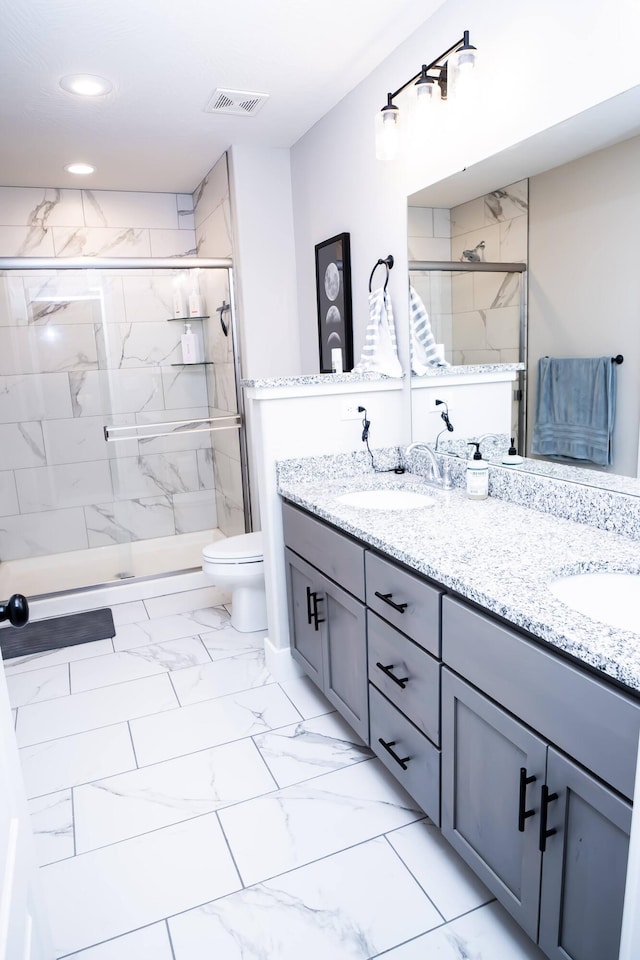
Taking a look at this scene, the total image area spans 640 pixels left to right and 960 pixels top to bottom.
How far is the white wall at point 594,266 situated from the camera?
1578mm

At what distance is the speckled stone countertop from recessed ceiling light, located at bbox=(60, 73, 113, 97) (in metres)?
1.78

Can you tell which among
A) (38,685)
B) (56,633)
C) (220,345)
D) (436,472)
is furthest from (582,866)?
(220,345)

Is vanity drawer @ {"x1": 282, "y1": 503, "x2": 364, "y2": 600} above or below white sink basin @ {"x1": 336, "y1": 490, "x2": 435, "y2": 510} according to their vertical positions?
below

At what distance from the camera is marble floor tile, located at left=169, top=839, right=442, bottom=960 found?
4.67 ft

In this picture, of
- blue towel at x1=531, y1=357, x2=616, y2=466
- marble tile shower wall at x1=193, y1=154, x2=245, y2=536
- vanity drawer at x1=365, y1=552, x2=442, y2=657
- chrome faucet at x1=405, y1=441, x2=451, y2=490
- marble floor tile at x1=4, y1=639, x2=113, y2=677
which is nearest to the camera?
vanity drawer at x1=365, y1=552, x2=442, y2=657

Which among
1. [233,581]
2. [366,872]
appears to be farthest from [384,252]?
[366,872]

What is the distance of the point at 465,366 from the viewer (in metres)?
2.29

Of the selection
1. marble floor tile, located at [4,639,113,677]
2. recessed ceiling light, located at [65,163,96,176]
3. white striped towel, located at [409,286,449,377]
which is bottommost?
marble floor tile, located at [4,639,113,677]

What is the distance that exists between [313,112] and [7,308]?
202 cm

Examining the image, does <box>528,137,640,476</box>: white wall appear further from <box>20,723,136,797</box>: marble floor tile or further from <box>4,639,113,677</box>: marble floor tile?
<box>4,639,113,677</box>: marble floor tile

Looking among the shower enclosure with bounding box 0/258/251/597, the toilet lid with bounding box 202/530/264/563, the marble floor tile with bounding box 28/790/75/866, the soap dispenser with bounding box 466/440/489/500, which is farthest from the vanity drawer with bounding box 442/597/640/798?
the shower enclosure with bounding box 0/258/251/597

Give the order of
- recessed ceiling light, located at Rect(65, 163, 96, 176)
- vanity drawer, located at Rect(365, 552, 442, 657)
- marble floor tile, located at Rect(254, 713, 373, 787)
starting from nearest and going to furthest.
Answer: vanity drawer, located at Rect(365, 552, 442, 657) → marble floor tile, located at Rect(254, 713, 373, 787) → recessed ceiling light, located at Rect(65, 163, 96, 176)

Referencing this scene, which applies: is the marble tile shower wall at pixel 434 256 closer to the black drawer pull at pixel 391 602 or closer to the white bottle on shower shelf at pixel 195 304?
the black drawer pull at pixel 391 602

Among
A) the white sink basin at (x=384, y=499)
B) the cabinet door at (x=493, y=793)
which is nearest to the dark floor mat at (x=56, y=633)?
the white sink basin at (x=384, y=499)
